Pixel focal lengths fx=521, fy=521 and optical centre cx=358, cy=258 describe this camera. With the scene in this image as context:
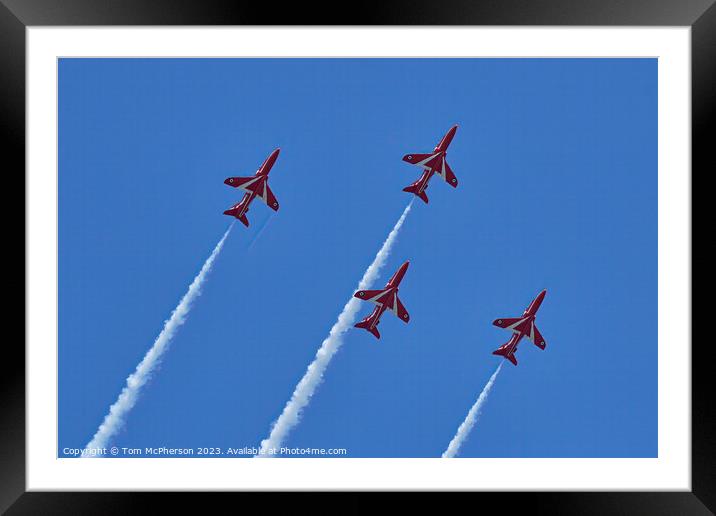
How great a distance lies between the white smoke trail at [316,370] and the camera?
10.8 meters

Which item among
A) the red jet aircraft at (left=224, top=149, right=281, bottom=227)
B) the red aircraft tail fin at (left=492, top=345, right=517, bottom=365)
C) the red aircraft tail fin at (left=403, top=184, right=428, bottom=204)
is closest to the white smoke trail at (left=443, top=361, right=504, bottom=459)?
the red aircraft tail fin at (left=492, top=345, right=517, bottom=365)

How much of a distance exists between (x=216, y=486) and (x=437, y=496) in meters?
4.09

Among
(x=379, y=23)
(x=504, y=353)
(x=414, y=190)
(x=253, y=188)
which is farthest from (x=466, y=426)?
(x=379, y=23)

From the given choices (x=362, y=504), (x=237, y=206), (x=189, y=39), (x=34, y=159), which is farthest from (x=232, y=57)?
(x=362, y=504)

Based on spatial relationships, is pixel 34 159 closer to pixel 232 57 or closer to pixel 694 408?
pixel 232 57

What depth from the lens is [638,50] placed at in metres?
10.4

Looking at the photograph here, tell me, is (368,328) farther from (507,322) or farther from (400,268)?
(507,322)

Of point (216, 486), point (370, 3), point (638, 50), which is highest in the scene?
point (638, 50)

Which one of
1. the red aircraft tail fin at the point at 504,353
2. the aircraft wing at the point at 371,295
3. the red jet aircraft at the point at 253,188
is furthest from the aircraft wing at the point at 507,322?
the red jet aircraft at the point at 253,188

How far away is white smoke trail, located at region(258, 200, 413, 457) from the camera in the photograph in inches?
424

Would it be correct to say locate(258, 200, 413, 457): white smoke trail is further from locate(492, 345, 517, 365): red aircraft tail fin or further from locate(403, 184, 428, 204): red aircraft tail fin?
locate(492, 345, 517, 365): red aircraft tail fin

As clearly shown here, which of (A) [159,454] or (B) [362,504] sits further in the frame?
(A) [159,454]

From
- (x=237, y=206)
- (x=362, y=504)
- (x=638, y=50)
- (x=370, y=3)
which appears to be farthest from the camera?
→ (x=237, y=206)

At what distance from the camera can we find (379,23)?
900cm
